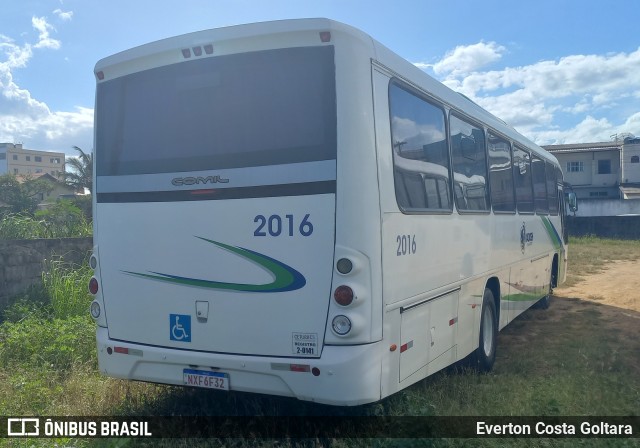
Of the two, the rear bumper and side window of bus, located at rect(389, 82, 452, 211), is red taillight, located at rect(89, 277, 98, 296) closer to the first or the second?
the rear bumper

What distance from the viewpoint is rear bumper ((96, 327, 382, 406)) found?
447 cm

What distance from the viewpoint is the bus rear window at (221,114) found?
15.4 ft

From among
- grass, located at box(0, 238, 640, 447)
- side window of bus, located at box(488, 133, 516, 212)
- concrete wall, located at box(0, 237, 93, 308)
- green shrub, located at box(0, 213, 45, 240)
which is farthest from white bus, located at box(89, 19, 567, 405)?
green shrub, located at box(0, 213, 45, 240)

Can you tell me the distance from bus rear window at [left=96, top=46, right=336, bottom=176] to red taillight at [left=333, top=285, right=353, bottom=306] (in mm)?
1033

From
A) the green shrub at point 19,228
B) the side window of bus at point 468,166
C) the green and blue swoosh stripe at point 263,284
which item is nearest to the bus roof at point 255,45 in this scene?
the side window of bus at point 468,166

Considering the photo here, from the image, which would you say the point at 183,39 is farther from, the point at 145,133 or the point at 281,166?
the point at 281,166

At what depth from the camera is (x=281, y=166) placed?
4727 mm

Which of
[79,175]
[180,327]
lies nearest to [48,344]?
[180,327]

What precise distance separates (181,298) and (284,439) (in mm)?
1520

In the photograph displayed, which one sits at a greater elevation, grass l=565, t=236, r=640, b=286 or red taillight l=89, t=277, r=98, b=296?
red taillight l=89, t=277, r=98, b=296

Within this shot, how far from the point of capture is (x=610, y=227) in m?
32.8

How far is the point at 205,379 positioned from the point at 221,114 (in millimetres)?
2263

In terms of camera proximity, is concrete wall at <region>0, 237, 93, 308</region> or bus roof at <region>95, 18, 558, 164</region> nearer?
bus roof at <region>95, 18, 558, 164</region>

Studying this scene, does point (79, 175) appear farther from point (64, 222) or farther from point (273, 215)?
point (273, 215)
